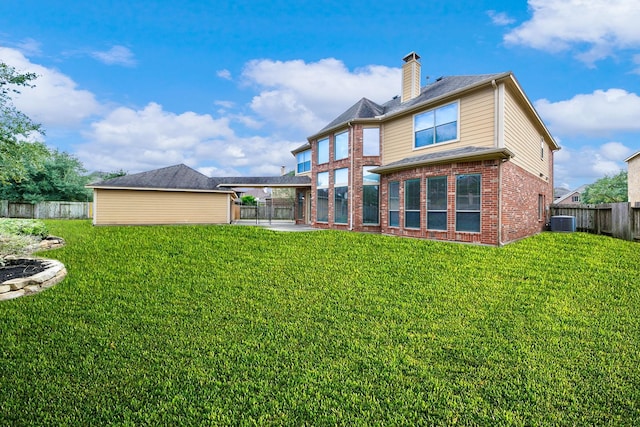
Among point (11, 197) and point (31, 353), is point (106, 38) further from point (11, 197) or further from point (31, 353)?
point (11, 197)

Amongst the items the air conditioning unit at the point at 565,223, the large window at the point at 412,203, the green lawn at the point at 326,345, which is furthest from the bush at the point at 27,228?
the air conditioning unit at the point at 565,223

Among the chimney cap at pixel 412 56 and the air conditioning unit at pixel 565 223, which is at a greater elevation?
the chimney cap at pixel 412 56

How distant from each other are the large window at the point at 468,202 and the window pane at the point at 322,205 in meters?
7.28

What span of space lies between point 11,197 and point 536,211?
117ft

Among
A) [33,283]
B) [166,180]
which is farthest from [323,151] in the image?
[33,283]

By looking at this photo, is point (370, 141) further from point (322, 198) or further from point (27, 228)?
point (27, 228)

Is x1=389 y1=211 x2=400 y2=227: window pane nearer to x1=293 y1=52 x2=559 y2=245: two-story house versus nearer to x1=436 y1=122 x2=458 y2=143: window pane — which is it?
x1=293 y1=52 x2=559 y2=245: two-story house

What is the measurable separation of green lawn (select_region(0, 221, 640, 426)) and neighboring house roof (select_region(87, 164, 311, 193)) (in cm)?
1164

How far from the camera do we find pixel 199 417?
237cm

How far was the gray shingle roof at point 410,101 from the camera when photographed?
36.6ft

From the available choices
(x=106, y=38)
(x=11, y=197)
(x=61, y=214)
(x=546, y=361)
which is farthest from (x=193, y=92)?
(x=11, y=197)

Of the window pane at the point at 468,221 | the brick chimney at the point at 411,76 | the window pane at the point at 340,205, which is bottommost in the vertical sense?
the window pane at the point at 468,221

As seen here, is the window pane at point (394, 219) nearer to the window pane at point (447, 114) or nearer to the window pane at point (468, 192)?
the window pane at point (468, 192)

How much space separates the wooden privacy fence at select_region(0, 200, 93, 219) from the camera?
22.8 meters
